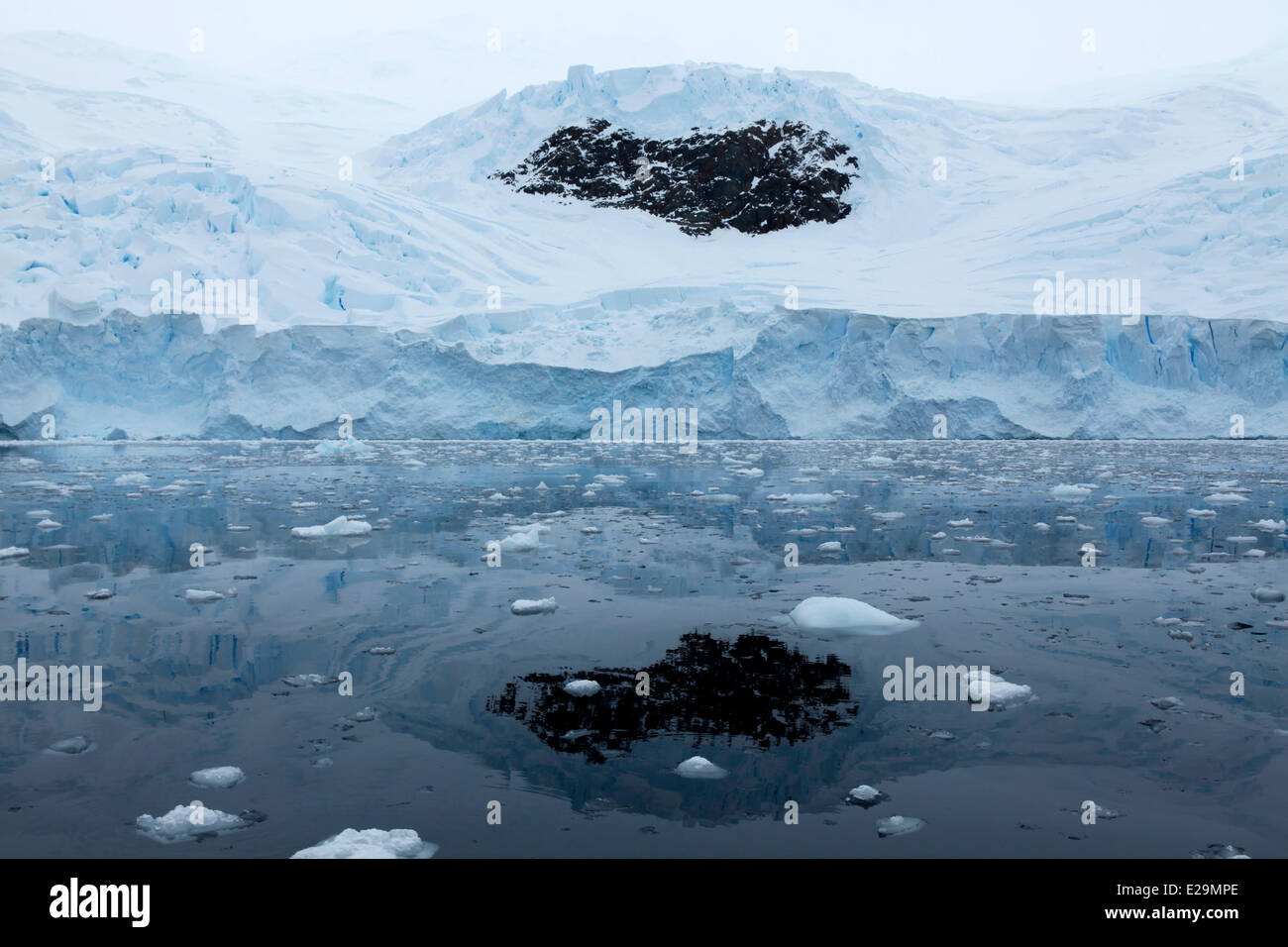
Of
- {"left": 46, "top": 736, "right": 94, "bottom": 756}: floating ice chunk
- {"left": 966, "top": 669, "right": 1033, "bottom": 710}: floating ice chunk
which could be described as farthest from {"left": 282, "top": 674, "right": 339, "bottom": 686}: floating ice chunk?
{"left": 966, "top": 669, "right": 1033, "bottom": 710}: floating ice chunk

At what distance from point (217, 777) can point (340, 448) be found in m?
12.7

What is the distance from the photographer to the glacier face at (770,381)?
1641 centimetres

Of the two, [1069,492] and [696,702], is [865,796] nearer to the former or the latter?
[696,702]

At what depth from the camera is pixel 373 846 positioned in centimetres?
198

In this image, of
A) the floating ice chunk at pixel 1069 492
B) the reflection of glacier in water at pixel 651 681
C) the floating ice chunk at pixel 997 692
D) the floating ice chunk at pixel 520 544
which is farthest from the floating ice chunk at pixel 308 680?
the floating ice chunk at pixel 1069 492

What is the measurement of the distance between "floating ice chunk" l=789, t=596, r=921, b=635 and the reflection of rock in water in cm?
42

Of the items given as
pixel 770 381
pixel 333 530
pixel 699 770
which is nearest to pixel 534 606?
pixel 699 770

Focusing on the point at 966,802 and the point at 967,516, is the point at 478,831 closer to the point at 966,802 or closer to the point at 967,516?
the point at 966,802

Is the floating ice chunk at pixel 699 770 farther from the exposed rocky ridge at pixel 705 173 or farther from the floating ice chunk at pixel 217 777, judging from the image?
the exposed rocky ridge at pixel 705 173

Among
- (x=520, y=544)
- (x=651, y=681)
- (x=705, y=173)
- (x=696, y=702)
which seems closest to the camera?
(x=696, y=702)

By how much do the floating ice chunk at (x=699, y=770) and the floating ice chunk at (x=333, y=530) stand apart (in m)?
4.45
